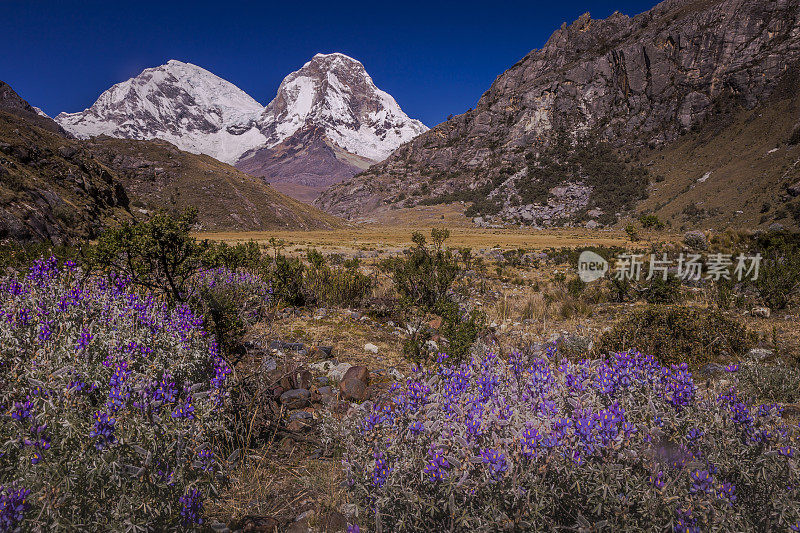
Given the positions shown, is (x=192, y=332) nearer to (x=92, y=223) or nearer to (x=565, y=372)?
(x=565, y=372)

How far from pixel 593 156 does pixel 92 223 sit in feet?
302

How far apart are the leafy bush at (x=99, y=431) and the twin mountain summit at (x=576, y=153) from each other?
70.8ft

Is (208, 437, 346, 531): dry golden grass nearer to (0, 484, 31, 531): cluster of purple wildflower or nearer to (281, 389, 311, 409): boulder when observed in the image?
(281, 389, 311, 409): boulder

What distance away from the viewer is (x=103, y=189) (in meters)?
33.9

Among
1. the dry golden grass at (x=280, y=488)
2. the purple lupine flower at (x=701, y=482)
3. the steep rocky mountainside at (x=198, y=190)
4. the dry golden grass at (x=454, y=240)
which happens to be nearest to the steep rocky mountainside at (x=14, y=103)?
the steep rocky mountainside at (x=198, y=190)

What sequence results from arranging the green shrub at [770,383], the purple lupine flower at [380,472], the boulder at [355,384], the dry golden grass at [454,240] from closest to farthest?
the purple lupine flower at [380,472] → the green shrub at [770,383] → the boulder at [355,384] → the dry golden grass at [454,240]

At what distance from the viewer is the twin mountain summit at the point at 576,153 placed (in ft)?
111

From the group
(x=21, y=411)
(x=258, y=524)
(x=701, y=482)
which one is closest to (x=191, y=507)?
(x=258, y=524)

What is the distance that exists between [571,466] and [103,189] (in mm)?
43138

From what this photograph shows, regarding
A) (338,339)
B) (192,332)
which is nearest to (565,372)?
(192,332)

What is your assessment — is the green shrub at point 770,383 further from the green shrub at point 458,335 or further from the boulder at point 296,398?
the boulder at point 296,398

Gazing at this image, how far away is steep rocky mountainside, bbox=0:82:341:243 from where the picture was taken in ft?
67.5

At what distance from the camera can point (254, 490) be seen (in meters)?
2.85

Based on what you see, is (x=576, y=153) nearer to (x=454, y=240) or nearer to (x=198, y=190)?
(x=454, y=240)
